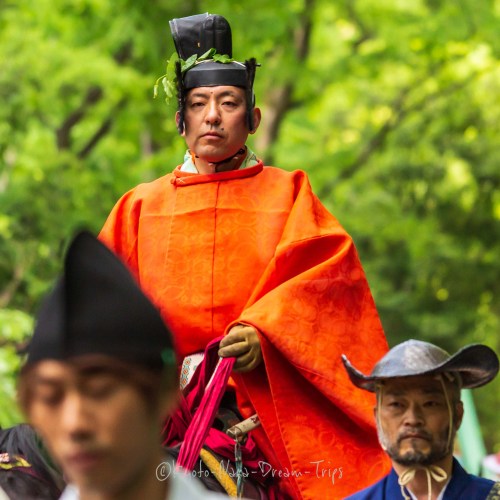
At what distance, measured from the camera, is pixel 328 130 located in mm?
20641

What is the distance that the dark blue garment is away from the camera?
4879 mm

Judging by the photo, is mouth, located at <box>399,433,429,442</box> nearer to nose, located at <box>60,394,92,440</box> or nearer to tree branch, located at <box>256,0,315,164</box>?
nose, located at <box>60,394,92,440</box>

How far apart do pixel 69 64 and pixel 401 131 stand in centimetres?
556

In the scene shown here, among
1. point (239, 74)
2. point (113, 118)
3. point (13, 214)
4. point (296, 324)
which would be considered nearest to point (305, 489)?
point (296, 324)

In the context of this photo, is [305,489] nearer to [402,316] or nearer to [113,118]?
[113,118]

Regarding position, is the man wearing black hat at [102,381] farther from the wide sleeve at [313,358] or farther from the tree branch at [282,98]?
the tree branch at [282,98]

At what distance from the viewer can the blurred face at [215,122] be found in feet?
19.5

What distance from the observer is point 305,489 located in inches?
224

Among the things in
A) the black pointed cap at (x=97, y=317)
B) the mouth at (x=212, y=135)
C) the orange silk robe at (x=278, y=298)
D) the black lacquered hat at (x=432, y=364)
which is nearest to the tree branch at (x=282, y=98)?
the orange silk robe at (x=278, y=298)

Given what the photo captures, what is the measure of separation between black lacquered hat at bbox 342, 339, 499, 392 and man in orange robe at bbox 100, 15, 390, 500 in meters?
0.75

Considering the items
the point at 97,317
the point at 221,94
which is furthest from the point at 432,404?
the point at 97,317

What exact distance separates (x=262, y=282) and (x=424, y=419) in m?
1.20

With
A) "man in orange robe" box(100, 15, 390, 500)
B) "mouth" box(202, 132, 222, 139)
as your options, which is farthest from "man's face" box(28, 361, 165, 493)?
"mouth" box(202, 132, 222, 139)

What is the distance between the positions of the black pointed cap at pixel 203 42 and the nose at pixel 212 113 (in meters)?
0.13
